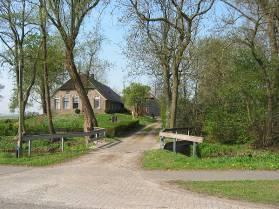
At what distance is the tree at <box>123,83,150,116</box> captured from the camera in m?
83.7

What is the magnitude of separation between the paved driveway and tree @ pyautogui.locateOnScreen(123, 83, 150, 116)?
6468 centimetres

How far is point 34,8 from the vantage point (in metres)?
33.5

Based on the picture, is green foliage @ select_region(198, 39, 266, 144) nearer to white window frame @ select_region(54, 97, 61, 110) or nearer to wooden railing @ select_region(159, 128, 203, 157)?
wooden railing @ select_region(159, 128, 203, 157)

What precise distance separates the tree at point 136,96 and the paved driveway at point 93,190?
212 ft

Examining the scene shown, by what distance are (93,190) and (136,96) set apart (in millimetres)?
71153

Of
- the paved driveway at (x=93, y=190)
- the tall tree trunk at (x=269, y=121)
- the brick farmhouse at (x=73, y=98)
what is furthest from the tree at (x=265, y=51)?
the brick farmhouse at (x=73, y=98)

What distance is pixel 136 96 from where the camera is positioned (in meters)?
83.9

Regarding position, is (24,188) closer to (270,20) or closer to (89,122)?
(270,20)

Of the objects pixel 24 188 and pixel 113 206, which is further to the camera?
pixel 24 188

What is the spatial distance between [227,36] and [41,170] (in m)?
14.2

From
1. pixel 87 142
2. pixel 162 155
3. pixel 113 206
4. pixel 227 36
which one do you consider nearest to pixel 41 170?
pixel 162 155

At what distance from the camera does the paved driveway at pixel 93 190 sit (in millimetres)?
10914

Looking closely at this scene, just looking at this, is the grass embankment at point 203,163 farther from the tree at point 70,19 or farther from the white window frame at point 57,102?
the white window frame at point 57,102

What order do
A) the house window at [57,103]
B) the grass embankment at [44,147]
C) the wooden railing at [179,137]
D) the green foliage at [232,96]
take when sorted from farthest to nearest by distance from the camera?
the house window at [57,103] → the green foliage at [232,96] → the wooden railing at [179,137] → the grass embankment at [44,147]
